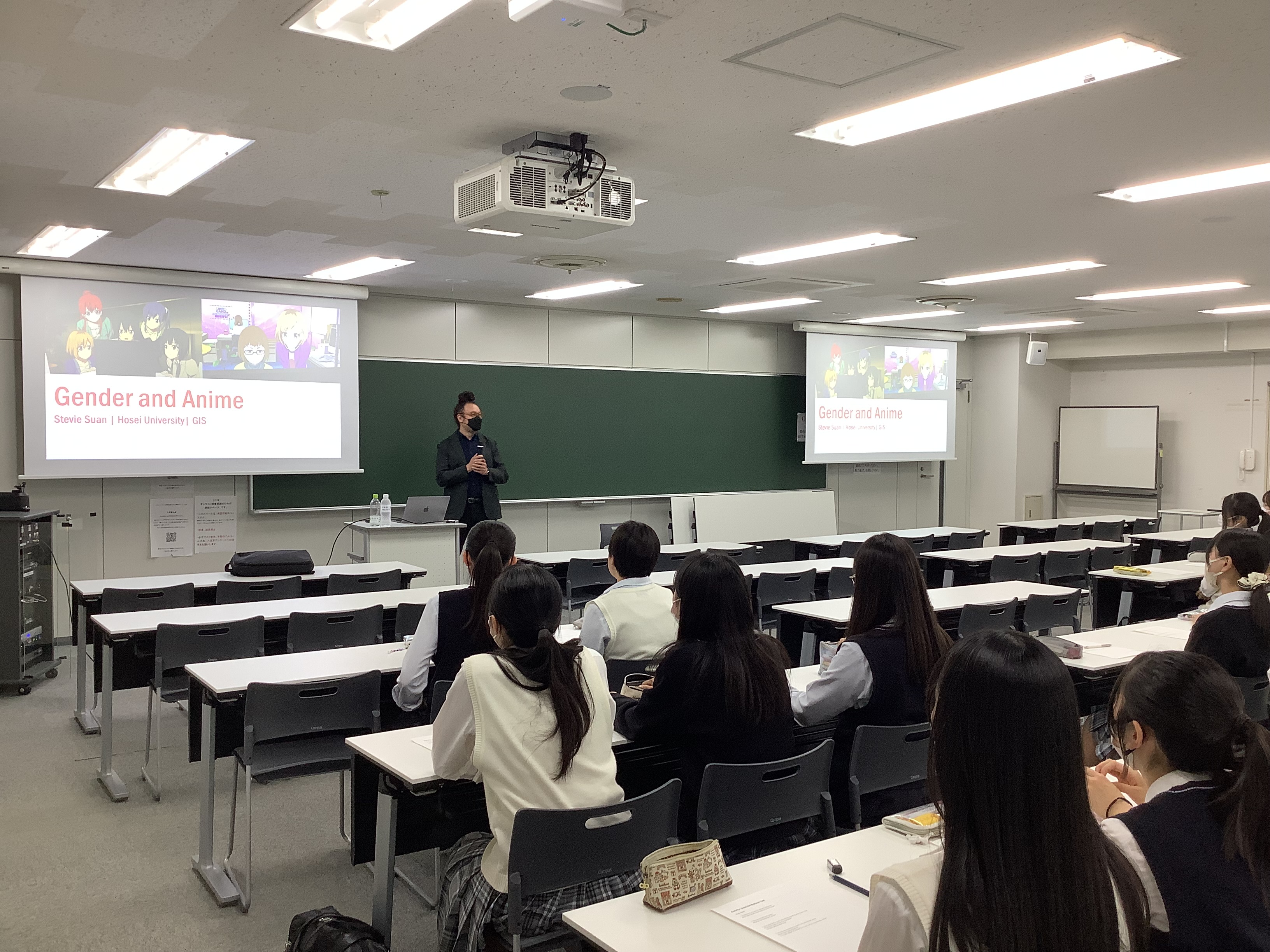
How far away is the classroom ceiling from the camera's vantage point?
2.96m

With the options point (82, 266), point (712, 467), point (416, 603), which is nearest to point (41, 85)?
point (416, 603)

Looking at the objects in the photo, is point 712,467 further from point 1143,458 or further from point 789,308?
point 1143,458

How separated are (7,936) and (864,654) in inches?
→ 113

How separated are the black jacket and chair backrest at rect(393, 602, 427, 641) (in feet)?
11.6

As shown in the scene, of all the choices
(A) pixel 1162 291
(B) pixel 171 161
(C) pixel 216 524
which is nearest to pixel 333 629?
(B) pixel 171 161

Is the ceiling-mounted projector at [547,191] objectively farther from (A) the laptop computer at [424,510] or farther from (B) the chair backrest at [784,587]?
(A) the laptop computer at [424,510]

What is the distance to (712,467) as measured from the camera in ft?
36.1

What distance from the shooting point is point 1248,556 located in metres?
3.96

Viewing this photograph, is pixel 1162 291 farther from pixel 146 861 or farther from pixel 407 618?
pixel 146 861

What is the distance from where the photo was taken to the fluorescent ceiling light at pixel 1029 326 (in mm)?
11289

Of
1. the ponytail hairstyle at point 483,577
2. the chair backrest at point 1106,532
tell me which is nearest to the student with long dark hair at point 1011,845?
the ponytail hairstyle at point 483,577

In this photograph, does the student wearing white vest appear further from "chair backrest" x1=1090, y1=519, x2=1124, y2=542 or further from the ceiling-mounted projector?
"chair backrest" x1=1090, y1=519, x2=1124, y2=542

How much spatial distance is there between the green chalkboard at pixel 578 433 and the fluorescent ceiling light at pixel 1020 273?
3356 millimetres

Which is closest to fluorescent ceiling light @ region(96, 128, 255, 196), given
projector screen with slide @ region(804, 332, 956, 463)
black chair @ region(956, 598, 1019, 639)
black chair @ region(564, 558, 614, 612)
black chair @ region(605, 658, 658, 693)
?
black chair @ region(605, 658, 658, 693)
